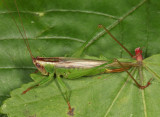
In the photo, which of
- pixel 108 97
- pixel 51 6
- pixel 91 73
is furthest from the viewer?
pixel 51 6

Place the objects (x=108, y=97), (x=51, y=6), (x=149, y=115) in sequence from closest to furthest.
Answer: (x=149, y=115) → (x=108, y=97) → (x=51, y=6)

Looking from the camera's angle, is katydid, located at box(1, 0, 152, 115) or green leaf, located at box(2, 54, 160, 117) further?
katydid, located at box(1, 0, 152, 115)

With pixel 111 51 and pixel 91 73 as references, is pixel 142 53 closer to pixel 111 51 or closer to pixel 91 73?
pixel 111 51

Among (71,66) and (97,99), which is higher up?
(71,66)

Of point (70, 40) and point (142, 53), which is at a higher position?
point (70, 40)

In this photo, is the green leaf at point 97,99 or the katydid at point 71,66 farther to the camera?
the katydid at point 71,66

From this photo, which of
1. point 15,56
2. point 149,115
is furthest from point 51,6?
point 149,115

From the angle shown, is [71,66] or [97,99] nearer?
[97,99]

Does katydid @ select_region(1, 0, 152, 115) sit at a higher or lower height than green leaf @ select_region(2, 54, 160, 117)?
higher
